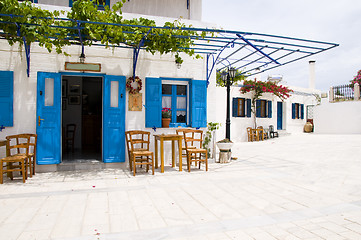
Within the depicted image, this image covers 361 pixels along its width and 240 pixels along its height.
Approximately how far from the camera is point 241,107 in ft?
47.6

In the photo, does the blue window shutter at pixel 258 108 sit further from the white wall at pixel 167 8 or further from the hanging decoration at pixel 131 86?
the hanging decoration at pixel 131 86

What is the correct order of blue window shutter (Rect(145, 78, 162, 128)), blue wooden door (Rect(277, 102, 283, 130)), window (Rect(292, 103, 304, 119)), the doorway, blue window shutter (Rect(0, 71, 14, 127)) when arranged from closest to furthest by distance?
blue window shutter (Rect(0, 71, 14, 127))
blue window shutter (Rect(145, 78, 162, 128))
the doorway
blue wooden door (Rect(277, 102, 283, 130))
window (Rect(292, 103, 304, 119))

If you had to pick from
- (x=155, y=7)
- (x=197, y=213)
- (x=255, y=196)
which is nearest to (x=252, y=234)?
(x=197, y=213)

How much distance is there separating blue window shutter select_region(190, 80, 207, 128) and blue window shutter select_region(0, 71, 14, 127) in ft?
13.1

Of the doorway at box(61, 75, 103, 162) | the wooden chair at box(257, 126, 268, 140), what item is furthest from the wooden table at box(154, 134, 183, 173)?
the wooden chair at box(257, 126, 268, 140)

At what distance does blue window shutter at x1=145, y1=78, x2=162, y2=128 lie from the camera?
254 inches

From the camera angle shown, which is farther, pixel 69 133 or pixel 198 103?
pixel 69 133

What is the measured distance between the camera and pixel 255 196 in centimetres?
412

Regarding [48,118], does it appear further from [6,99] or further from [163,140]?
[163,140]

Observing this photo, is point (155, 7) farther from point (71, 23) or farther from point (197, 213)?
point (197, 213)

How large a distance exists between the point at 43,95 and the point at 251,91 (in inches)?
450

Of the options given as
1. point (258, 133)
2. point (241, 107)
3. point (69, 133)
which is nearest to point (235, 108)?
point (241, 107)

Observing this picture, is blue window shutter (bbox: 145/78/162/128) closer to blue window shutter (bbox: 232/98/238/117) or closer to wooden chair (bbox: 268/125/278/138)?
blue window shutter (bbox: 232/98/238/117)

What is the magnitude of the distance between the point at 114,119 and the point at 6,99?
7.31 feet
